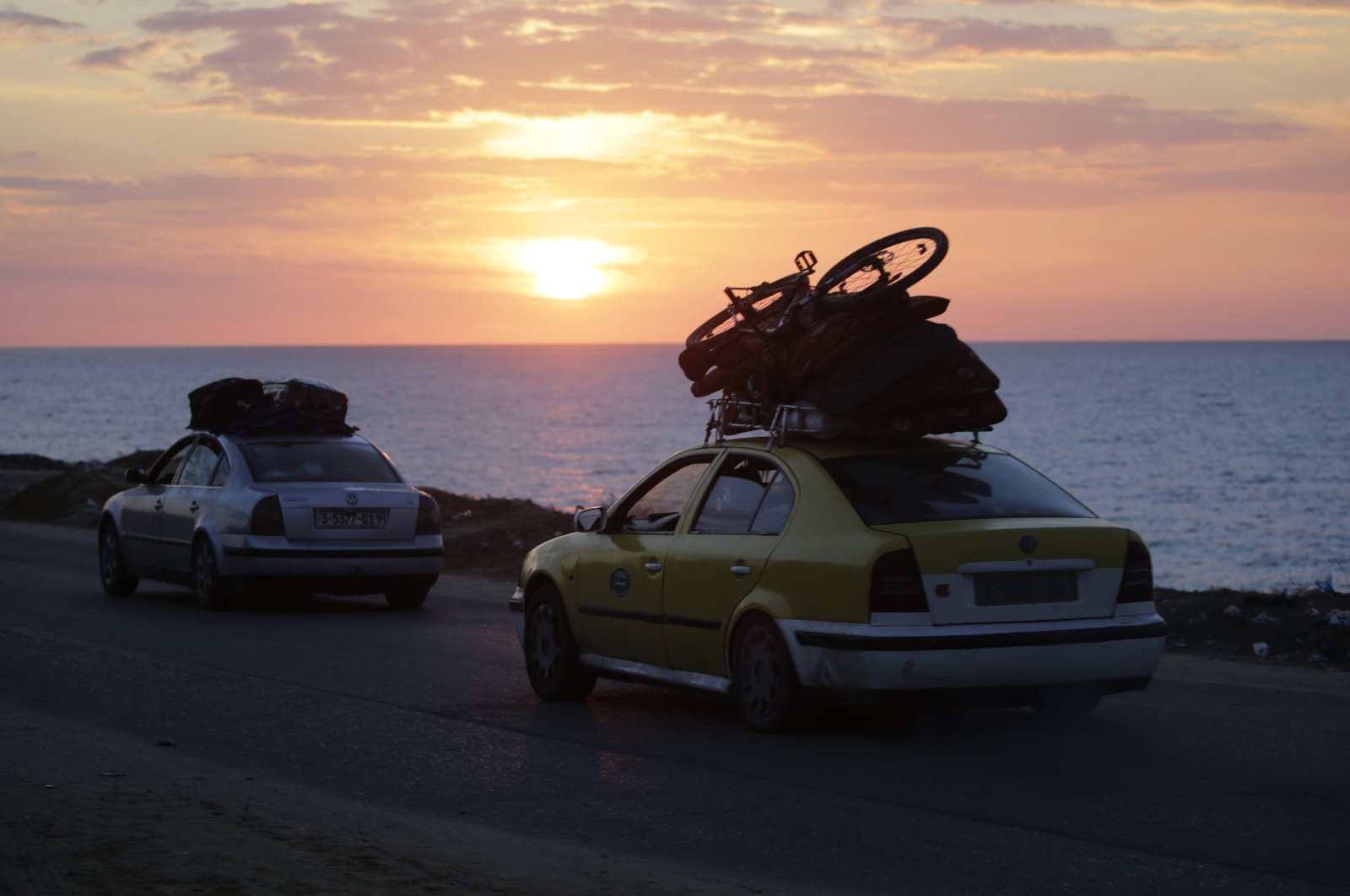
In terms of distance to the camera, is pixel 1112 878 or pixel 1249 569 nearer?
pixel 1112 878

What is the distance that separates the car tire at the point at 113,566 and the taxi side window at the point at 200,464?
100cm

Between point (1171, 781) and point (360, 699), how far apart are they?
472cm

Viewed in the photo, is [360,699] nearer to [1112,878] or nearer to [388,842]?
[388,842]

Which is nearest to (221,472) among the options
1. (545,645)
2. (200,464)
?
(200,464)

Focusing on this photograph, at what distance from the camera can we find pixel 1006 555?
825 centimetres

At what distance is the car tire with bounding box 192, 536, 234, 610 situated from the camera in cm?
1547

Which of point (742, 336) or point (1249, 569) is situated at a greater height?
point (742, 336)

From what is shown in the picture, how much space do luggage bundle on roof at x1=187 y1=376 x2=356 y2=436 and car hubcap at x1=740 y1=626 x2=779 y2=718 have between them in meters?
8.23

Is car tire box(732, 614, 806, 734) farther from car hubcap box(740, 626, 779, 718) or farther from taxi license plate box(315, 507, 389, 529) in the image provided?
taxi license plate box(315, 507, 389, 529)

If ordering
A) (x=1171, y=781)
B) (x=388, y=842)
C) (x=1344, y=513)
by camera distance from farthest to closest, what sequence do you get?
1. (x=1344, y=513)
2. (x=1171, y=781)
3. (x=388, y=842)

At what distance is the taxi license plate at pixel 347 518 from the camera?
606 inches

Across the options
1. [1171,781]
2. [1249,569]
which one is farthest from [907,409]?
[1249,569]

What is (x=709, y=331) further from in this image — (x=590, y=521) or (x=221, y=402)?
(x=221, y=402)

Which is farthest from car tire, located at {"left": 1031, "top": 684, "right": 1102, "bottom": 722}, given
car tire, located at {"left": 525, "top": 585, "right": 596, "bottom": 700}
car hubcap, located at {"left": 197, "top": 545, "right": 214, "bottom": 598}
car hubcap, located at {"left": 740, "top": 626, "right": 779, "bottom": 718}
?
car hubcap, located at {"left": 197, "top": 545, "right": 214, "bottom": 598}
